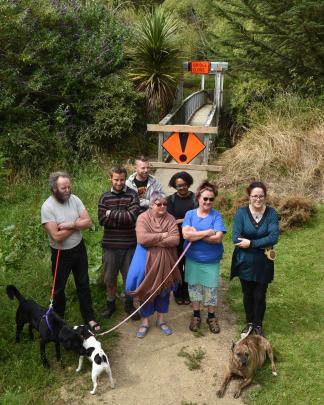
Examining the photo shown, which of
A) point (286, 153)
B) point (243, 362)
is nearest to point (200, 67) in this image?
point (286, 153)

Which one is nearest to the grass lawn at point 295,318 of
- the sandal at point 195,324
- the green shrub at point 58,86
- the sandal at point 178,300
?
the sandal at point 195,324

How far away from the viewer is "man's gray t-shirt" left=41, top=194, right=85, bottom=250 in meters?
4.54

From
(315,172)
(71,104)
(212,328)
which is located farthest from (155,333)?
(71,104)

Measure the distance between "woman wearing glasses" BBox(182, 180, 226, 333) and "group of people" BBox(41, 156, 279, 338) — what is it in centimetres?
1

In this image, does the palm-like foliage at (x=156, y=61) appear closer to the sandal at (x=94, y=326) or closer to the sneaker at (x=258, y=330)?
the sandal at (x=94, y=326)

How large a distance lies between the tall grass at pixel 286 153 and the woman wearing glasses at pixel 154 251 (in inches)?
199

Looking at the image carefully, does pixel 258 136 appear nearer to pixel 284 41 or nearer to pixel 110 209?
pixel 284 41

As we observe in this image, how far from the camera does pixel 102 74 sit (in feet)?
38.3

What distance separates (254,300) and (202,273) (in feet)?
2.21

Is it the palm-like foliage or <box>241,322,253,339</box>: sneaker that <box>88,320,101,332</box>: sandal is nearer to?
<box>241,322,253,339</box>: sneaker

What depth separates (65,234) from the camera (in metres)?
4.55

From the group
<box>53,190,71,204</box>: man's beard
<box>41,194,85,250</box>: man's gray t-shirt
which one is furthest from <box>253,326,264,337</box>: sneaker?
<box>53,190,71,204</box>: man's beard

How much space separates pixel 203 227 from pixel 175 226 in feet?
1.00

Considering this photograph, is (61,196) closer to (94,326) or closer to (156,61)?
(94,326)
